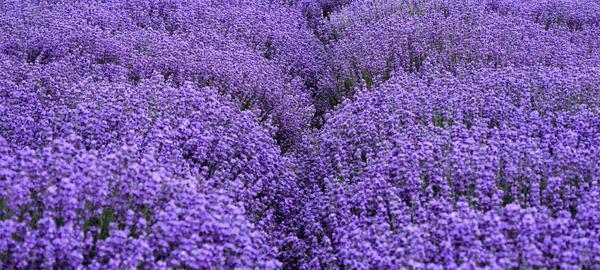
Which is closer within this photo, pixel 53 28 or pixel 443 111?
pixel 443 111

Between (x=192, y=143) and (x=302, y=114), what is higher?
(x=192, y=143)

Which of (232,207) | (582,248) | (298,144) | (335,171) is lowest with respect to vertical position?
(298,144)

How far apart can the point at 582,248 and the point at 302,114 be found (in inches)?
118

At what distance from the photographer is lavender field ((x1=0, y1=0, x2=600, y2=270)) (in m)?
2.84

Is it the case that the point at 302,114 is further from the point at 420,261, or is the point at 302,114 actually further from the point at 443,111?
the point at 420,261

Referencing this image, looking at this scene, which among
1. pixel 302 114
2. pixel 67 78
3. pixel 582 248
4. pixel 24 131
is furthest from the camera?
pixel 302 114

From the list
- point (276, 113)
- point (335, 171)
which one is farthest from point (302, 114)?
point (335, 171)

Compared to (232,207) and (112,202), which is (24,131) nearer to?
(112,202)

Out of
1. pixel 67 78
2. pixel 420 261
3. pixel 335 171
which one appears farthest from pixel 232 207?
pixel 67 78

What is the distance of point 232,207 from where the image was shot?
3.06 metres

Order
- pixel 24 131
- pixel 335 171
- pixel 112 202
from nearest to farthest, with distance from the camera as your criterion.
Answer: pixel 112 202 < pixel 24 131 < pixel 335 171

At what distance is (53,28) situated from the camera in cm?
547

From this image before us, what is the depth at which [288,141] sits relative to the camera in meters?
5.27

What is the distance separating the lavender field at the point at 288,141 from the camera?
2844 mm
